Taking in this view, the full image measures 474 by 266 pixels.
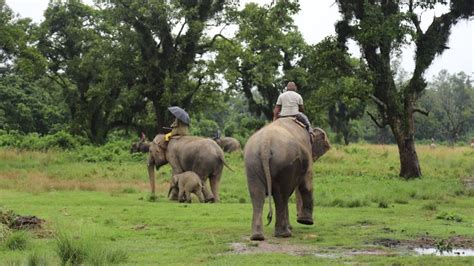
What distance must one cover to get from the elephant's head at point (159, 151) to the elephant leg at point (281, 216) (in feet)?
29.6

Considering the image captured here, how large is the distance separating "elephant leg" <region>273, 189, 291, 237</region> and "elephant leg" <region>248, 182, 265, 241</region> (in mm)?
301

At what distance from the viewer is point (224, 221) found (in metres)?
13.7

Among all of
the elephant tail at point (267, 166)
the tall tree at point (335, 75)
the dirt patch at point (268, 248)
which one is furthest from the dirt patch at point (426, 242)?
the tall tree at point (335, 75)

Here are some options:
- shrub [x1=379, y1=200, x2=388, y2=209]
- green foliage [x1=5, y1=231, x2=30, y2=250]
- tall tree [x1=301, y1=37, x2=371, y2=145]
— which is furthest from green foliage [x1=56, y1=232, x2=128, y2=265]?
tall tree [x1=301, y1=37, x2=371, y2=145]

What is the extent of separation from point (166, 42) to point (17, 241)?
2938 cm

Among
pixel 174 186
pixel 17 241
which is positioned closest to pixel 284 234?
pixel 17 241

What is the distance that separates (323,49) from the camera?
25.5 metres

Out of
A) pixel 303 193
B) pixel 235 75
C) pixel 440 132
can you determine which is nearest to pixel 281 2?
pixel 303 193

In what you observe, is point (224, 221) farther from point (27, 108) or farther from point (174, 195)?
point (27, 108)

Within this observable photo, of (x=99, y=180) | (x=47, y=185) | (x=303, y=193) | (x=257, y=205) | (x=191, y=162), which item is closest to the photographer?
(x=257, y=205)

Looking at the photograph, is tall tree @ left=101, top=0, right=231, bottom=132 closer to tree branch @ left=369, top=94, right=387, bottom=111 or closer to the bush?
the bush

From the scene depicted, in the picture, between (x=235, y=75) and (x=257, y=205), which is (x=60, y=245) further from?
(x=235, y=75)

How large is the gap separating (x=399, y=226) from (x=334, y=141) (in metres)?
50.4

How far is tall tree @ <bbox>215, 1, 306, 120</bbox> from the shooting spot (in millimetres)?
38156
